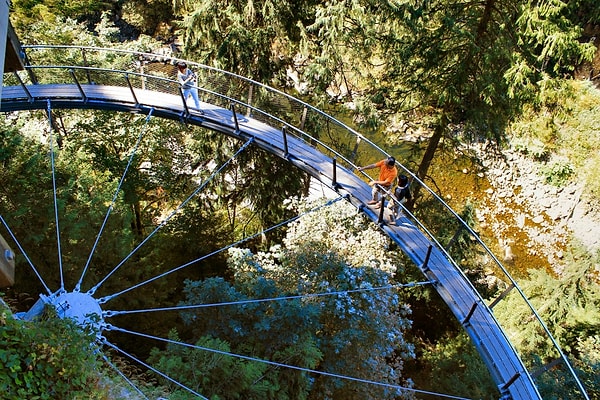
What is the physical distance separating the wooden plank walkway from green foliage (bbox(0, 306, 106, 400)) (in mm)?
6136

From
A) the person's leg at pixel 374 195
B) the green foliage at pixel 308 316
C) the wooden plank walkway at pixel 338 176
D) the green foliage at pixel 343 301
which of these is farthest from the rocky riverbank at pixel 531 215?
the person's leg at pixel 374 195

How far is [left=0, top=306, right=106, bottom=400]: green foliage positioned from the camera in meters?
4.80

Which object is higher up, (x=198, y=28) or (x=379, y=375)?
(x=198, y=28)

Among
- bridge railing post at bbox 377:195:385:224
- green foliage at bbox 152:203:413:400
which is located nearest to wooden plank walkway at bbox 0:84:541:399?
bridge railing post at bbox 377:195:385:224

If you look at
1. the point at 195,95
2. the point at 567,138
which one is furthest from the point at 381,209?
the point at 567,138

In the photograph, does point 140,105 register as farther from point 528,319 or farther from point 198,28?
point 528,319

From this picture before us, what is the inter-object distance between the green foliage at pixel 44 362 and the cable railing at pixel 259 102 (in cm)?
653

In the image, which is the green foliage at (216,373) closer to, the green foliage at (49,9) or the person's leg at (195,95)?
the person's leg at (195,95)

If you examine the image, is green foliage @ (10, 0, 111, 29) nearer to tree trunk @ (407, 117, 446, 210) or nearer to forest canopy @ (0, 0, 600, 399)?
forest canopy @ (0, 0, 600, 399)

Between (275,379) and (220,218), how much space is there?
35.3 ft

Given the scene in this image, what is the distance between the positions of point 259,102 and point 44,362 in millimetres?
10106

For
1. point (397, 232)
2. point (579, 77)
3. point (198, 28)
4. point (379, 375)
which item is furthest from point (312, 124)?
point (579, 77)

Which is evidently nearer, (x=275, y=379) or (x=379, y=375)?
(x=275, y=379)

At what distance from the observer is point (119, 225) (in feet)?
→ 42.5
